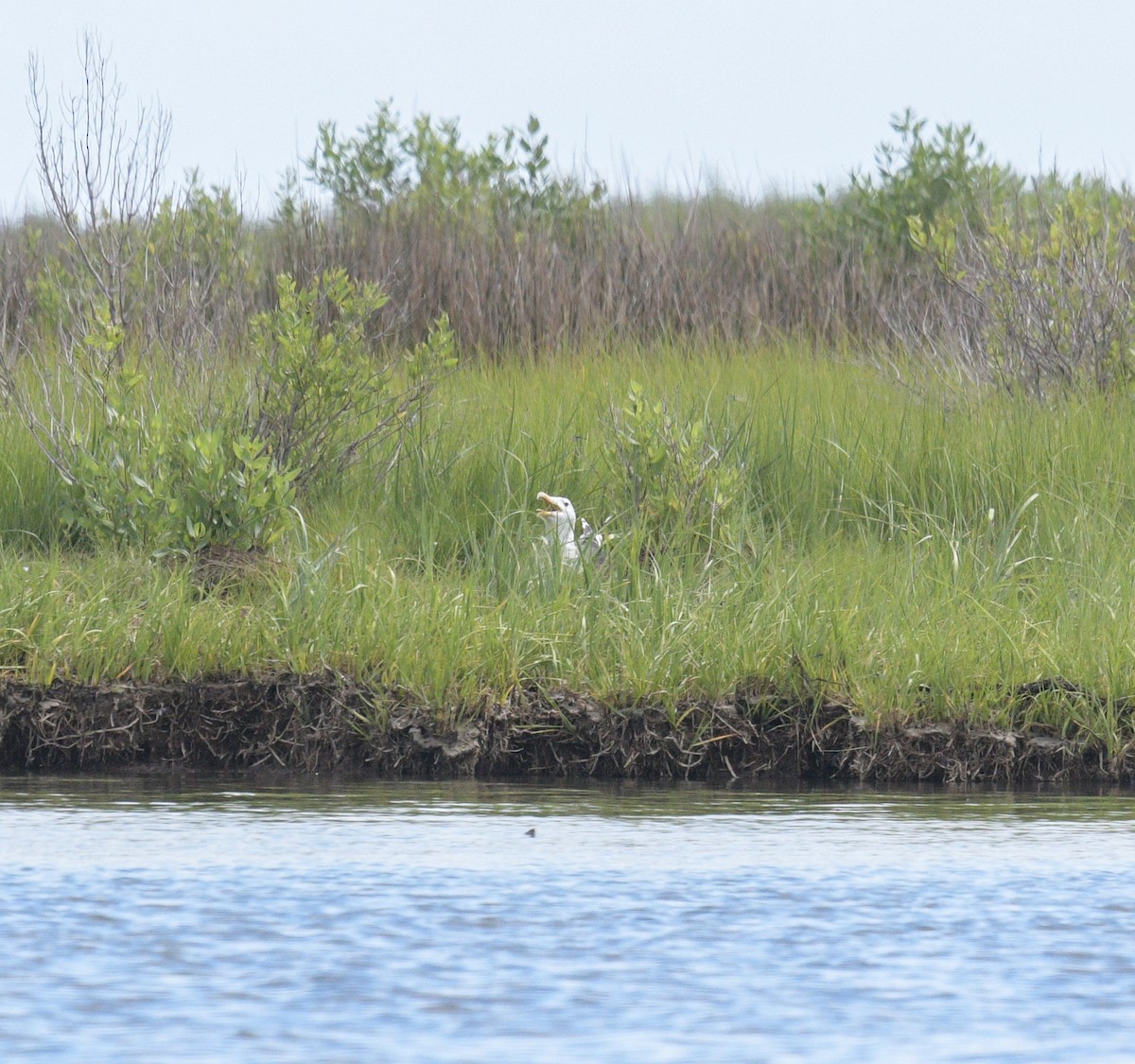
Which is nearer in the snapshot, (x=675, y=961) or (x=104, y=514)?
(x=675, y=961)

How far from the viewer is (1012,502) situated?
978 cm

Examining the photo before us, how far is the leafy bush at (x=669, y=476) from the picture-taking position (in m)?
9.10

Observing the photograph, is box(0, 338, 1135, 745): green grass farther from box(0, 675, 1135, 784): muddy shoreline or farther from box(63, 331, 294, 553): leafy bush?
box(63, 331, 294, 553): leafy bush

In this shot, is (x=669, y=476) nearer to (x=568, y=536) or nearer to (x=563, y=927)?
Result: (x=568, y=536)

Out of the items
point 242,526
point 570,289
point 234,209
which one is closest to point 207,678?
point 242,526

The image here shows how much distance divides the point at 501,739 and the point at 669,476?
2.57 meters

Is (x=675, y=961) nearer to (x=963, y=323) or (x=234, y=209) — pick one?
(x=963, y=323)

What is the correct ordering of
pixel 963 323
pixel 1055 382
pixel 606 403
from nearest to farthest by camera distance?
pixel 606 403, pixel 1055 382, pixel 963 323

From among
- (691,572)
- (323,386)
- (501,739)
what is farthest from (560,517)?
(323,386)

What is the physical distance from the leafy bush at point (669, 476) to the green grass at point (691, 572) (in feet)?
0.43

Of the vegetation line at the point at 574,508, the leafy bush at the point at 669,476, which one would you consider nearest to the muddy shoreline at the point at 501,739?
the vegetation line at the point at 574,508

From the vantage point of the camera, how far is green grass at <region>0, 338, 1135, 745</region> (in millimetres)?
7129

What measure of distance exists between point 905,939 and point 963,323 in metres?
9.14

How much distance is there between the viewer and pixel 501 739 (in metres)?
7.07
